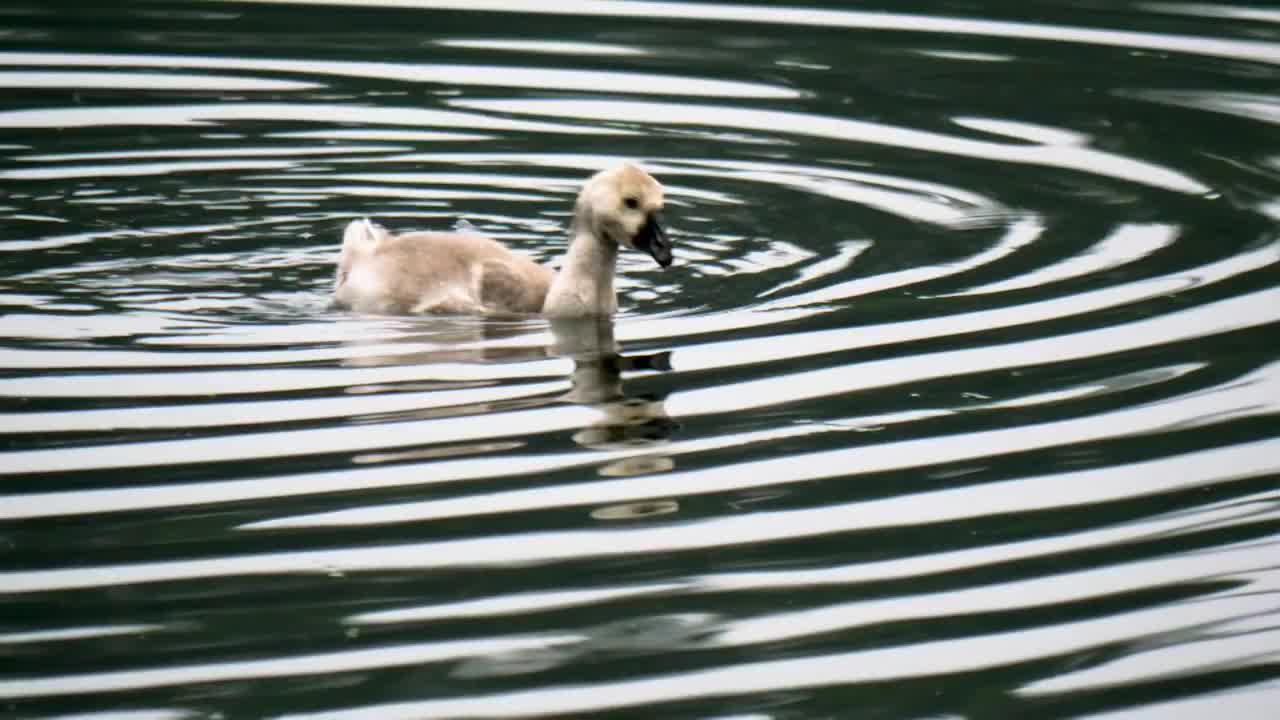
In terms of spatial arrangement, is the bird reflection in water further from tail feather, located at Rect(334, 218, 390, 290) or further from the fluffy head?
tail feather, located at Rect(334, 218, 390, 290)

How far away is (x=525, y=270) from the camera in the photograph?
31.2 ft

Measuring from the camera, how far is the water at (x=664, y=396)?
5559 mm

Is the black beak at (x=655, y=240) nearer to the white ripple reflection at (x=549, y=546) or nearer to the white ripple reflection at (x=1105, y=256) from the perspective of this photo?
the white ripple reflection at (x=1105, y=256)

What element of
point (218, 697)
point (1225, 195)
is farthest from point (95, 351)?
point (1225, 195)

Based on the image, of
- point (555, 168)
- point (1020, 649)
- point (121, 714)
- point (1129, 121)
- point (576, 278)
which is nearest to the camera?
point (121, 714)

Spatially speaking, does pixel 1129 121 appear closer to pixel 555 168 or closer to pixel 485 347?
pixel 555 168

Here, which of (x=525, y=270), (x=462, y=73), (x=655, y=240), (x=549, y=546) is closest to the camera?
(x=549, y=546)

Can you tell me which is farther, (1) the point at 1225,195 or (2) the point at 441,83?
(2) the point at 441,83

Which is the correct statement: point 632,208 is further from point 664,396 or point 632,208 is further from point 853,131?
point 853,131

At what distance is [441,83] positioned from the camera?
1380 centimetres

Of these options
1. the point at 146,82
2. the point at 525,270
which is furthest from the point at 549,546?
the point at 146,82

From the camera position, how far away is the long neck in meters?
9.22

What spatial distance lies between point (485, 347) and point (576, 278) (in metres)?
0.69

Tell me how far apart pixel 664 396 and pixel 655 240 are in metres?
1.51
